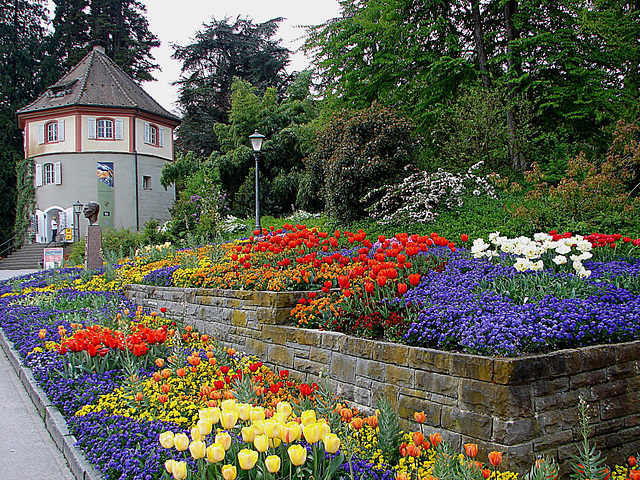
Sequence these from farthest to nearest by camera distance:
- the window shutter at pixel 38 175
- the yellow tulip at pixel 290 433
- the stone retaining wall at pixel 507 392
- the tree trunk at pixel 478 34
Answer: the window shutter at pixel 38 175 < the tree trunk at pixel 478 34 < the stone retaining wall at pixel 507 392 < the yellow tulip at pixel 290 433

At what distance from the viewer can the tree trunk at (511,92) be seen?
11680 millimetres

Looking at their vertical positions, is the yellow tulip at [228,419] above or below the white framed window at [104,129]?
below

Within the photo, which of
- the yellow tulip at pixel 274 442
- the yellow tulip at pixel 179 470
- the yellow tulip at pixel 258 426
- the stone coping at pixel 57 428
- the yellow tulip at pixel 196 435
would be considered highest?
the yellow tulip at pixel 258 426

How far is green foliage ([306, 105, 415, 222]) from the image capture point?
34.0ft

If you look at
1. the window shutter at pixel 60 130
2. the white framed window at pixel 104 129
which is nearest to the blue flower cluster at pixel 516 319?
the white framed window at pixel 104 129

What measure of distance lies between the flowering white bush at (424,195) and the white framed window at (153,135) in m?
22.4

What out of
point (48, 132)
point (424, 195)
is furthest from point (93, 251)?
point (48, 132)

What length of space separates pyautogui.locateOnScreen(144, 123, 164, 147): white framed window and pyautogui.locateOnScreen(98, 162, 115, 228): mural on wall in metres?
2.89

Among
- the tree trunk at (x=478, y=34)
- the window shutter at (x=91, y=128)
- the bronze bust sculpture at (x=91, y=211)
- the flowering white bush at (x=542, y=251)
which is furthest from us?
the window shutter at (x=91, y=128)

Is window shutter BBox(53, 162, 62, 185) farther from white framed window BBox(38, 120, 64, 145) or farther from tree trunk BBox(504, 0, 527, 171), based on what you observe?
tree trunk BBox(504, 0, 527, 171)

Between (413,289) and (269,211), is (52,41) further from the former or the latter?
(413,289)

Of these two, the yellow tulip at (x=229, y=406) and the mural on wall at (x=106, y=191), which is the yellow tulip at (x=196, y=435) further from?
the mural on wall at (x=106, y=191)

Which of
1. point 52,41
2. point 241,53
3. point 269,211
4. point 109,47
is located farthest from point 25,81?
point 269,211

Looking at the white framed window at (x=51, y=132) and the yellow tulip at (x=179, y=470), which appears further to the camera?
the white framed window at (x=51, y=132)
